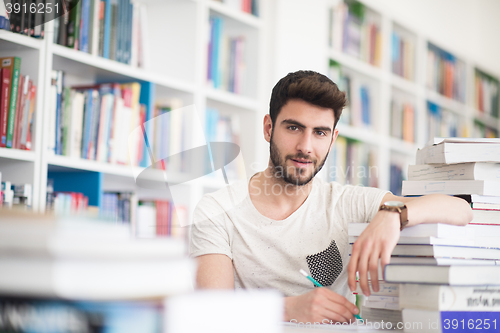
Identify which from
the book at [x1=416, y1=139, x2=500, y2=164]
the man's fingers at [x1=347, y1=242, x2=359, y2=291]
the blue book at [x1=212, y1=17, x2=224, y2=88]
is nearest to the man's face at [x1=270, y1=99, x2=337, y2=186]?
the book at [x1=416, y1=139, x2=500, y2=164]

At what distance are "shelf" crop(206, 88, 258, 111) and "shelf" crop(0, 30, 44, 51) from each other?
800 millimetres

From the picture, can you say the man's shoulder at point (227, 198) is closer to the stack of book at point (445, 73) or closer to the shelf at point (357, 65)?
the shelf at point (357, 65)

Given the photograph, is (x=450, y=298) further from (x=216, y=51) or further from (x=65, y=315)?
(x=216, y=51)

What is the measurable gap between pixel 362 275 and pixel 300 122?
2.29ft

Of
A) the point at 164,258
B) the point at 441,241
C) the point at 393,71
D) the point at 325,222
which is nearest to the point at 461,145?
the point at 441,241

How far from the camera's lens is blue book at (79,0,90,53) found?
1.83m

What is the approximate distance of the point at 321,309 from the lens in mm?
927

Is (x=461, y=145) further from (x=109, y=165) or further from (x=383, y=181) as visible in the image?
Answer: (x=383, y=181)

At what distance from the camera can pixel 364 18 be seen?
3.13 m

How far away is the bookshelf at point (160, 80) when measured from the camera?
1697 millimetres

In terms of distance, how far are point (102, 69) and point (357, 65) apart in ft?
5.29

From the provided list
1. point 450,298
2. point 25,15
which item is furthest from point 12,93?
point 450,298

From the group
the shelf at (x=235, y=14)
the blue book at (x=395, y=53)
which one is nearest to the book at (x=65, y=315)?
the shelf at (x=235, y=14)

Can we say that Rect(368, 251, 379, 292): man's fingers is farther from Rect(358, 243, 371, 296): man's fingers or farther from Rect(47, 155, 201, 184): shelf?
Rect(47, 155, 201, 184): shelf
